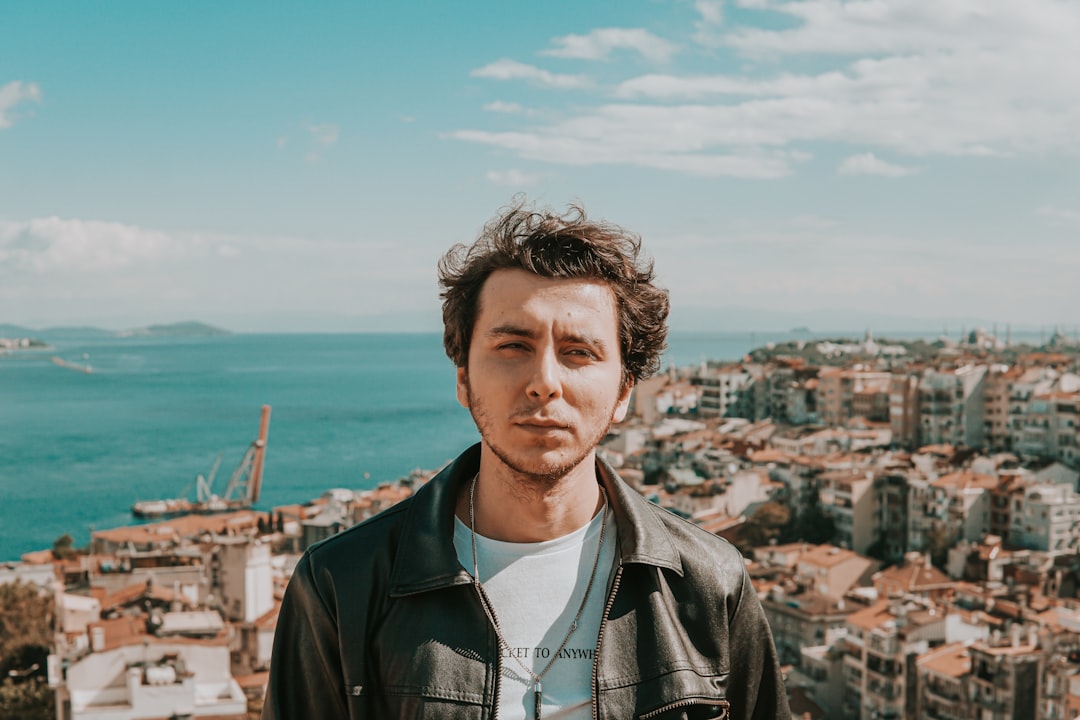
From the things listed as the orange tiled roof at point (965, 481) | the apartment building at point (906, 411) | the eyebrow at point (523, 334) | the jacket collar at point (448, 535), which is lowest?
the orange tiled roof at point (965, 481)

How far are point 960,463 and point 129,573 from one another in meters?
15.2

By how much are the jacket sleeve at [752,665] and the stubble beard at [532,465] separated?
22 cm

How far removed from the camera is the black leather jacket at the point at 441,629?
1066mm

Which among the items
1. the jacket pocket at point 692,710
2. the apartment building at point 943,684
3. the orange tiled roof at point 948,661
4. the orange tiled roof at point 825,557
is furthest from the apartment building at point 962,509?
the jacket pocket at point 692,710

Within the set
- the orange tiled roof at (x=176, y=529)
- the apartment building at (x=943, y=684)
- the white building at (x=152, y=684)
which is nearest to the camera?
the white building at (x=152, y=684)

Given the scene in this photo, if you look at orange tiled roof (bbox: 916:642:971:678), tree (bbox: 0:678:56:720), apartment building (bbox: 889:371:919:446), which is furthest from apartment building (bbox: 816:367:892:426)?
tree (bbox: 0:678:56:720)

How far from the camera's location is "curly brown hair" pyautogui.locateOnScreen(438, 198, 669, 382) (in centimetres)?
114

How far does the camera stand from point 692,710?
112 cm

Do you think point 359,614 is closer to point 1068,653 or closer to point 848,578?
point 1068,653

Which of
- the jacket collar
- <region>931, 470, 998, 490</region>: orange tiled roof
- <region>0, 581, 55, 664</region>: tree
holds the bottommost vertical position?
<region>0, 581, 55, 664</region>: tree

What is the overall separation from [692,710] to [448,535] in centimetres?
30

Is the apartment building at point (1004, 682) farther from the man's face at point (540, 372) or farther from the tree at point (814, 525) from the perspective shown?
the man's face at point (540, 372)

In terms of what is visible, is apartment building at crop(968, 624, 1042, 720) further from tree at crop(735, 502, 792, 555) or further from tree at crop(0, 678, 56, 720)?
tree at crop(0, 678, 56, 720)

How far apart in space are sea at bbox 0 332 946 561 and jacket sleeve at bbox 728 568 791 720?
16.7 m
